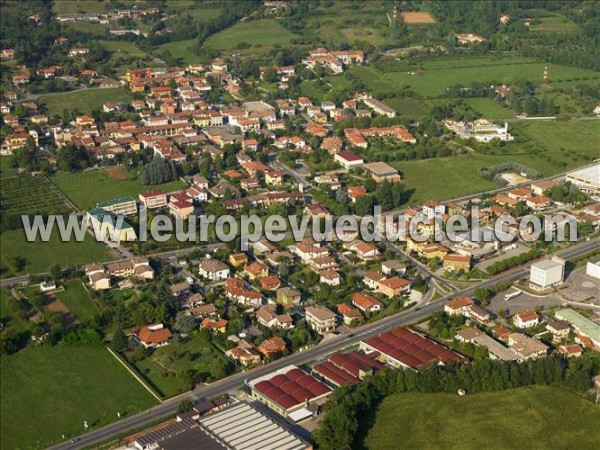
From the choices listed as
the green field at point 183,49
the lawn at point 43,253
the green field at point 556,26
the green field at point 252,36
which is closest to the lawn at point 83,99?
the green field at point 183,49

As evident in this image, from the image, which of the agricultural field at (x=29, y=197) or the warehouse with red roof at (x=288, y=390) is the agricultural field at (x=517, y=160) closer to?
the agricultural field at (x=29, y=197)

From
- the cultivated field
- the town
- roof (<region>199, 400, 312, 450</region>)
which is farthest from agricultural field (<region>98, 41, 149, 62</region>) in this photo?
roof (<region>199, 400, 312, 450</region>)

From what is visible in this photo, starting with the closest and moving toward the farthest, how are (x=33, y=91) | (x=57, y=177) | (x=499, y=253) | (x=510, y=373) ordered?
(x=510, y=373), (x=499, y=253), (x=57, y=177), (x=33, y=91)

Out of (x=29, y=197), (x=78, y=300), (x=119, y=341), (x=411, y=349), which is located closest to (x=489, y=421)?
(x=411, y=349)

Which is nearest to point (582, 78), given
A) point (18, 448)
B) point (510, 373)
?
point (510, 373)

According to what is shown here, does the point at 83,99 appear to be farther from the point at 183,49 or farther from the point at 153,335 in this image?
the point at 153,335

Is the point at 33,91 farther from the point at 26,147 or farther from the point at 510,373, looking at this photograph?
the point at 510,373
